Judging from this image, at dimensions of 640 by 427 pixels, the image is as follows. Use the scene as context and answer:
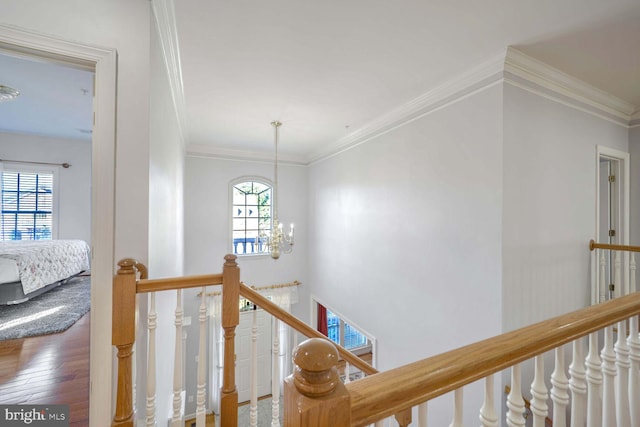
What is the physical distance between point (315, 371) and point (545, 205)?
290 centimetres

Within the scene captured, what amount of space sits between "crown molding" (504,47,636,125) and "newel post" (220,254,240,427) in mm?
2615

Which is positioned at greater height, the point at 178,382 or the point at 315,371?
the point at 315,371

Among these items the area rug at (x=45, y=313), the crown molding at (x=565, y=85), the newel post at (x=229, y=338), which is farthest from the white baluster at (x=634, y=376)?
the area rug at (x=45, y=313)

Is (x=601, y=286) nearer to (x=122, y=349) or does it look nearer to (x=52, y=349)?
(x=122, y=349)

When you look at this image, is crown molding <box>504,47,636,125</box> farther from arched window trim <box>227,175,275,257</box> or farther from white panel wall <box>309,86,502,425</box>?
arched window trim <box>227,175,275,257</box>

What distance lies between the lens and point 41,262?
3.21 metres

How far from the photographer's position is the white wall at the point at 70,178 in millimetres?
4812

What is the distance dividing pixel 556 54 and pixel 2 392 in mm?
4593

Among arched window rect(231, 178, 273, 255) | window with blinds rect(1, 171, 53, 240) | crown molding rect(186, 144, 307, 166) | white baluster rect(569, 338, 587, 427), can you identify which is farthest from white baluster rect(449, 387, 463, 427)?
window with blinds rect(1, 171, 53, 240)

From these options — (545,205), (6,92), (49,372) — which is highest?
(6,92)

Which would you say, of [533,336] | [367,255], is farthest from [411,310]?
[533,336]

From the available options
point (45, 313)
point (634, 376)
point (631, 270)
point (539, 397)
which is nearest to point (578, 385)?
point (539, 397)

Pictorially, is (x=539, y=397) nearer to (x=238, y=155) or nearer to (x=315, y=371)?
(x=315, y=371)

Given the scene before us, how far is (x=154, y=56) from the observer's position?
159cm
